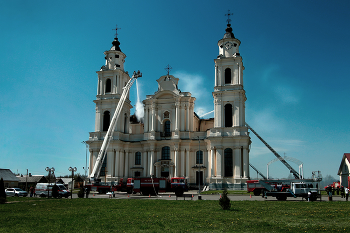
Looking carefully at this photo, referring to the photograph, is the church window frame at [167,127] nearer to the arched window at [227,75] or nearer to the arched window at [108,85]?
the arched window at [108,85]

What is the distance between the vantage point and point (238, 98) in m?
51.3

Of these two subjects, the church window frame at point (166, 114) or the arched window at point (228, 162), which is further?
the church window frame at point (166, 114)

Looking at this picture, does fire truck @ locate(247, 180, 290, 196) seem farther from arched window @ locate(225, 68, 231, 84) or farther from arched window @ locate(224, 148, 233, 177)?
arched window @ locate(225, 68, 231, 84)

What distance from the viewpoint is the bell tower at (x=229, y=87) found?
51.2 meters

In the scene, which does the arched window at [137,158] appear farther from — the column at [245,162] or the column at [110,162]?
the column at [245,162]

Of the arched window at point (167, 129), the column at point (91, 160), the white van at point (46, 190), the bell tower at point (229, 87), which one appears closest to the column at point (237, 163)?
the bell tower at point (229, 87)

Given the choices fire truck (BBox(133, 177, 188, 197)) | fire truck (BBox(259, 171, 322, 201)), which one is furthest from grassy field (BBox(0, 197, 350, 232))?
fire truck (BBox(133, 177, 188, 197))

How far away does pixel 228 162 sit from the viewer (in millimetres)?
50656

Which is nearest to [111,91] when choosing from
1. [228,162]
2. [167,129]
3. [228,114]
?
[167,129]

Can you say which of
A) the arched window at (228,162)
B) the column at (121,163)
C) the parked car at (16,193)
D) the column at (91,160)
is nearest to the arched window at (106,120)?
the column at (91,160)

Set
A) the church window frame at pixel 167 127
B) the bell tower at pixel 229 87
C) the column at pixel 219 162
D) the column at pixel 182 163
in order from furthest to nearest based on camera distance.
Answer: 1. the church window frame at pixel 167 127
2. the column at pixel 182 163
3. the bell tower at pixel 229 87
4. the column at pixel 219 162

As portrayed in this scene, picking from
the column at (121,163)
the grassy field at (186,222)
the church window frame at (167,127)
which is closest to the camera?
the grassy field at (186,222)

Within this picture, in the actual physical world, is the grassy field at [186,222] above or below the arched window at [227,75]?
below

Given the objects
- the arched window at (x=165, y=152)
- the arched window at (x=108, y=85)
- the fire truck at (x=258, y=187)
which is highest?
the arched window at (x=108, y=85)
